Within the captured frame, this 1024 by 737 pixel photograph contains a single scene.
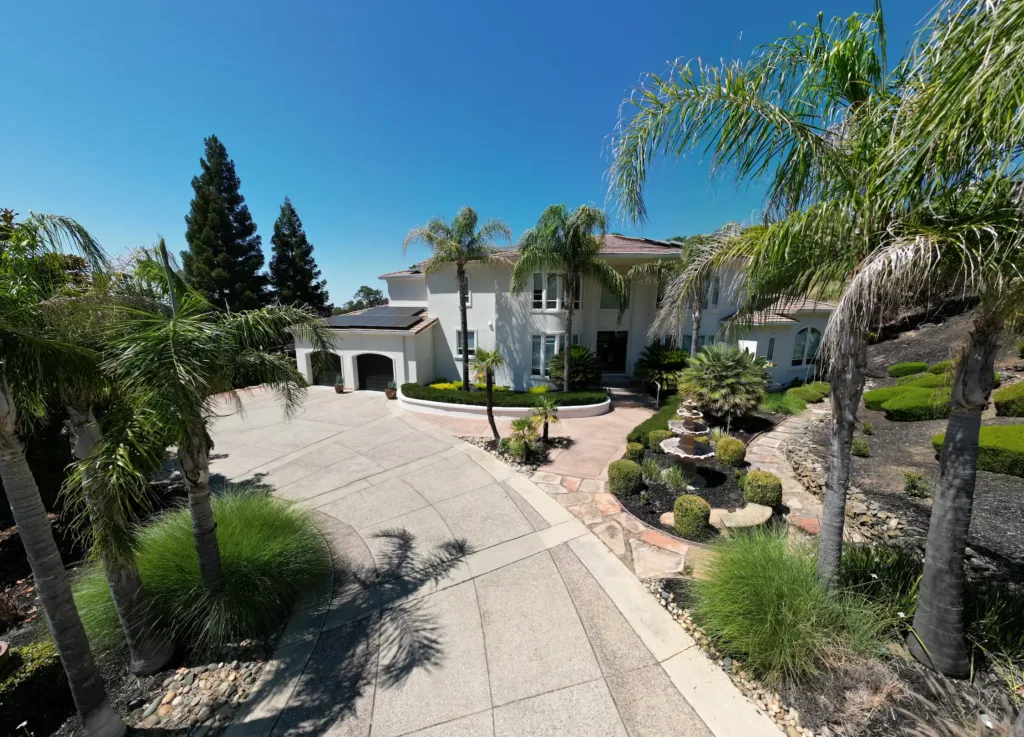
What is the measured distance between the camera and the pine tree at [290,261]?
35.4 metres

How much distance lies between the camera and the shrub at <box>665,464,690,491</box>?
880cm

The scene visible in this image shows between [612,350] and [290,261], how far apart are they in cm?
3236

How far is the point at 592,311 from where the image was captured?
64.8 feet

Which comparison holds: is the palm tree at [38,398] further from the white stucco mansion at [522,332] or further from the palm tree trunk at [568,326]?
the white stucco mansion at [522,332]

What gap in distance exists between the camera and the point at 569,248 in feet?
48.8

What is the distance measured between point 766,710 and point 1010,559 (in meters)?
4.76

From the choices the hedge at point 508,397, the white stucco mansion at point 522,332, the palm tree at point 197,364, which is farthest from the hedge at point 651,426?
the palm tree at point 197,364

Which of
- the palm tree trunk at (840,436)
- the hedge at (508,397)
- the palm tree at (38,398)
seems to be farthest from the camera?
the hedge at (508,397)

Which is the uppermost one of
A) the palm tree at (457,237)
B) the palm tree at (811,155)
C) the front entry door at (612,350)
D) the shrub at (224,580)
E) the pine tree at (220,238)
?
the pine tree at (220,238)

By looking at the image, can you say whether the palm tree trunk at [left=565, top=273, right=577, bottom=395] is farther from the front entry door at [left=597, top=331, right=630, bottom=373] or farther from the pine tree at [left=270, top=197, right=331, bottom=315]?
the pine tree at [left=270, top=197, right=331, bottom=315]

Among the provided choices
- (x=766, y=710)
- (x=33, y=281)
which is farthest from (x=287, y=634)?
(x=766, y=710)

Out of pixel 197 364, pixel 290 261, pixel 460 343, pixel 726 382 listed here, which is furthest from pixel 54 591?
pixel 290 261

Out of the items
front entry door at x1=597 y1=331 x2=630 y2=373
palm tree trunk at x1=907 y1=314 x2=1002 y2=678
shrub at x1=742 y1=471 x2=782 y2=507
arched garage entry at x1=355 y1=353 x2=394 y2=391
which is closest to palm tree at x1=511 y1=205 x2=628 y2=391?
front entry door at x1=597 y1=331 x2=630 y2=373

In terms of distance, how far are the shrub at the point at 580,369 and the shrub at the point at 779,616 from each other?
42.5 ft
